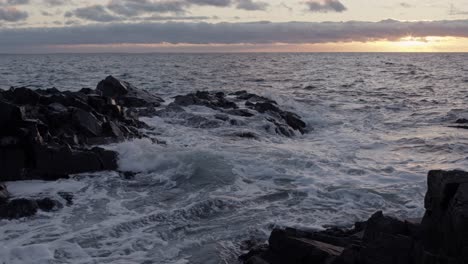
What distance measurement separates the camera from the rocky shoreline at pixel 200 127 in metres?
6.46

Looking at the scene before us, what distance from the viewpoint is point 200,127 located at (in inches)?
851

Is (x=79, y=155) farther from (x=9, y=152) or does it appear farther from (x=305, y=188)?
(x=305, y=188)

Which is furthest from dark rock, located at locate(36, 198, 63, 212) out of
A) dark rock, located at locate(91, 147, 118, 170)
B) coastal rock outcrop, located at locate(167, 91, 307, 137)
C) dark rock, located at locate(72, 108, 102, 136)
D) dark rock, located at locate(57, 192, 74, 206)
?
coastal rock outcrop, located at locate(167, 91, 307, 137)

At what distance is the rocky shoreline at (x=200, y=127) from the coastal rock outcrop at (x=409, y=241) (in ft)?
0.04

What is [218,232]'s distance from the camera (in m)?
9.49

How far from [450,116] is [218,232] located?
20.8 metres

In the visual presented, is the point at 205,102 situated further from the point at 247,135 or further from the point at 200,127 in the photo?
the point at 247,135

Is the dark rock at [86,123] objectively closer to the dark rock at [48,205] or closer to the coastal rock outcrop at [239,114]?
the dark rock at [48,205]

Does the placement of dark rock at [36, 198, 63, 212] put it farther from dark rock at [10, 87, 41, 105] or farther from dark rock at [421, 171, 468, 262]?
dark rock at [10, 87, 41, 105]

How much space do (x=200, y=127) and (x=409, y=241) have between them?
1555 cm

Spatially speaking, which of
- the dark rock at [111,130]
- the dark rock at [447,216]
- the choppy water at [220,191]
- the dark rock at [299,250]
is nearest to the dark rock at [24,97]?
the dark rock at [111,130]

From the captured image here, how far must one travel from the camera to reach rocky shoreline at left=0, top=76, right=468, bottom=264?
6.46 metres

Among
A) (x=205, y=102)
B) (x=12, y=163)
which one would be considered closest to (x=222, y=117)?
(x=205, y=102)

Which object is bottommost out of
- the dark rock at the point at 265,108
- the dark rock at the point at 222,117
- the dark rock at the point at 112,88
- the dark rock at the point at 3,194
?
the dark rock at the point at 3,194
